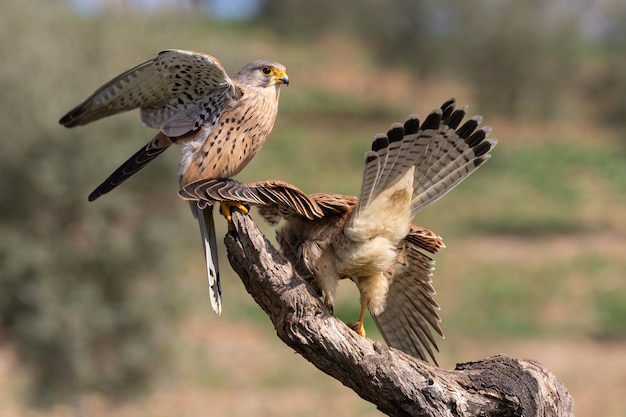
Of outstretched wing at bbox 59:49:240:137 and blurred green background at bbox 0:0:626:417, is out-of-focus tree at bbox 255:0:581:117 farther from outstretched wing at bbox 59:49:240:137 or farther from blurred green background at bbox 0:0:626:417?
outstretched wing at bbox 59:49:240:137

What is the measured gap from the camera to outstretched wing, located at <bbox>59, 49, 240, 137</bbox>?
4219 millimetres

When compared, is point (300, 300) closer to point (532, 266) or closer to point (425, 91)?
point (532, 266)

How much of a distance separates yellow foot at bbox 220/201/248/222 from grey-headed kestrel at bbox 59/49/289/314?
284 millimetres

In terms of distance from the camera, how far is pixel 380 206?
4004mm

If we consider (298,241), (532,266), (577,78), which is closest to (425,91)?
(577,78)

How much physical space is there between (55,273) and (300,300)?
8409mm

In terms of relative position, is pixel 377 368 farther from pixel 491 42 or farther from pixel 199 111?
pixel 491 42

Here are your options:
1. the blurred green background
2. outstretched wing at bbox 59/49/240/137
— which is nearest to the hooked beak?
outstretched wing at bbox 59/49/240/137

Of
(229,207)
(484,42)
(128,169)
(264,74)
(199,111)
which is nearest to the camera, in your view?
(229,207)

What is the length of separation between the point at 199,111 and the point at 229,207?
29.0 inches

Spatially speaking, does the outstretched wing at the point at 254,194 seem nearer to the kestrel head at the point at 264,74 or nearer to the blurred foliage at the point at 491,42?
the kestrel head at the point at 264,74

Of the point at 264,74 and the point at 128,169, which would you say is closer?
the point at 128,169

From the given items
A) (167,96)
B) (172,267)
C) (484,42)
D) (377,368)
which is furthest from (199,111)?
(484,42)

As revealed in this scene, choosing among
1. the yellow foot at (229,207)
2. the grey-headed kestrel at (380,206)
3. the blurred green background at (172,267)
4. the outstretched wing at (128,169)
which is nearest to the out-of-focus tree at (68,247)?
the blurred green background at (172,267)
